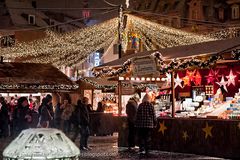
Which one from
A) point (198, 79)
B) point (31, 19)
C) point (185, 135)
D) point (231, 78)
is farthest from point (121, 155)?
point (31, 19)

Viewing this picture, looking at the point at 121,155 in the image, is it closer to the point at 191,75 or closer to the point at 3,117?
the point at 191,75

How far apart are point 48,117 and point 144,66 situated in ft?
12.6

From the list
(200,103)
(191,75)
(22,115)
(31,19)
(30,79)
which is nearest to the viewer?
(30,79)

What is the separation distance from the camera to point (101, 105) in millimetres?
29078

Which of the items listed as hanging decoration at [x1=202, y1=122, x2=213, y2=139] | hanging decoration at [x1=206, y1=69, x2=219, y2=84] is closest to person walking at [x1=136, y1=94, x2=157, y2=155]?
hanging decoration at [x1=202, y1=122, x2=213, y2=139]

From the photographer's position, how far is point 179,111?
2108 cm

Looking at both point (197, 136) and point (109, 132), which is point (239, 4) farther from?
point (197, 136)

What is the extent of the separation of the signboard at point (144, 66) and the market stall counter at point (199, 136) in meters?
1.69

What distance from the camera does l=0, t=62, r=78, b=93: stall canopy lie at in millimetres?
12367

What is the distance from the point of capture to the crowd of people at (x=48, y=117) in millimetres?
19250

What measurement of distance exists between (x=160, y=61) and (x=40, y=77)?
640 centimetres

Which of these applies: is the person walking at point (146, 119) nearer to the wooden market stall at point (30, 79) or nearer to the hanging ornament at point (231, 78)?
the wooden market stall at point (30, 79)

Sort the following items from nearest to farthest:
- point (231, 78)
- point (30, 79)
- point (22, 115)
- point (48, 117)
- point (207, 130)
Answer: point (30, 79), point (207, 130), point (48, 117), point (231, 78), point (22, 115)

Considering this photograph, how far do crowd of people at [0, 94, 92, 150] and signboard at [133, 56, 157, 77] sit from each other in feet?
7.46
